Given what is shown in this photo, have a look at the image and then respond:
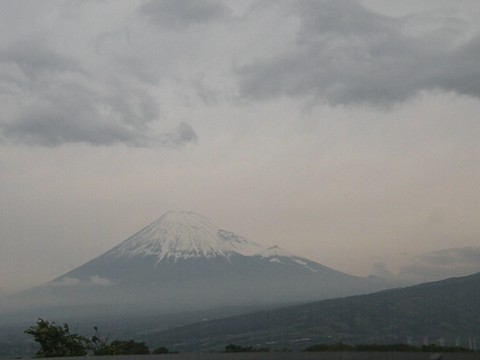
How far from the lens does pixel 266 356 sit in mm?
21859

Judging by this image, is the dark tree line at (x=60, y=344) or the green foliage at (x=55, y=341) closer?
the dark tree line at (x=60, y=344)

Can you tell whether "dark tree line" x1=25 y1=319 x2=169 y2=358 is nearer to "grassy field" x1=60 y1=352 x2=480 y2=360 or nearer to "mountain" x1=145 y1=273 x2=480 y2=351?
"grassy field" x1=60 y1=352 x2=480 y2=360

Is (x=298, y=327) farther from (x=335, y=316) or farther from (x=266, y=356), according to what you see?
(x=266, y=356)

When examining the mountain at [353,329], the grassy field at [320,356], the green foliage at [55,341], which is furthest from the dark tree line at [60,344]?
the mountain at [353,329]

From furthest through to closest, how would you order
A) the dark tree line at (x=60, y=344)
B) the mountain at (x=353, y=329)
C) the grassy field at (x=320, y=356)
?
the mountain at (x=353, y=329), the dark tree line at (x=60, y=344), the grassy field at (x=320, y=356)

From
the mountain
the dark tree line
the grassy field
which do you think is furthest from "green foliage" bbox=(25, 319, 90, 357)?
the mountain

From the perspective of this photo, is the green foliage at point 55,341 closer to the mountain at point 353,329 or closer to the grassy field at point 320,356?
the grassy field at point 320,356

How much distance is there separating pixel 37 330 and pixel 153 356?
2185 centimetres

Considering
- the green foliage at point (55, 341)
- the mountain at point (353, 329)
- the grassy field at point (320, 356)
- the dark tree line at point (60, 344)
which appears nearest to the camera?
the grassy field at point (320, 356)

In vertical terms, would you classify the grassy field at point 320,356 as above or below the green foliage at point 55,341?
below

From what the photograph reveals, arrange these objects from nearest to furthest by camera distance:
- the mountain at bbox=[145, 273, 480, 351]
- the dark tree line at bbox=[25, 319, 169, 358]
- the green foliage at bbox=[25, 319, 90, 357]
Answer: the dark tree line at bbox=[25, 319, 169, 358]
the green foliage at bbox=[25, 319, 90, 357]
the mountain at bbox=[145, 273, 480, 351]

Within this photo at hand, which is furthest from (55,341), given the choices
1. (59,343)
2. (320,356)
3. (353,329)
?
(353,329)

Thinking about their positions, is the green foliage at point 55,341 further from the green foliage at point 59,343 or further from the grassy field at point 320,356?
the grassy field at point 320,356

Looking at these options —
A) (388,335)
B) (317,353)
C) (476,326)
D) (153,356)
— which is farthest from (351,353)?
(476,326)
